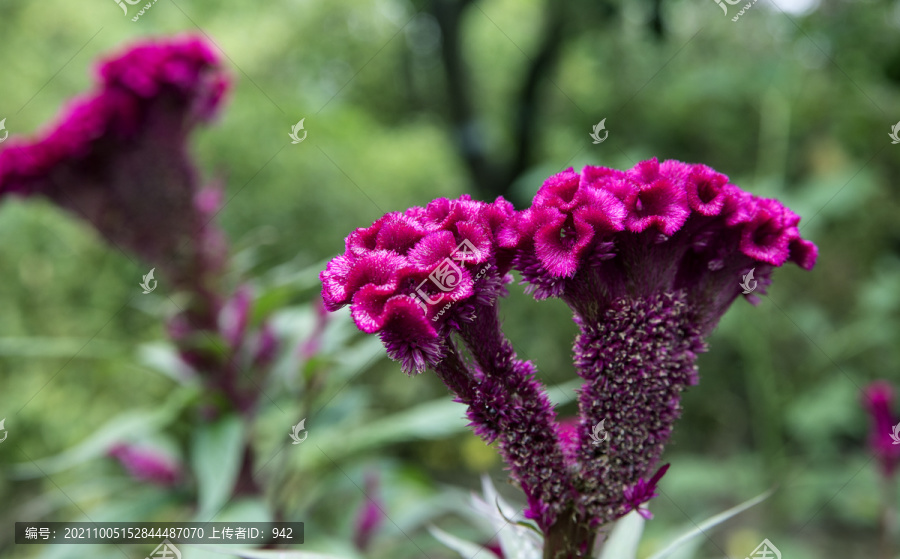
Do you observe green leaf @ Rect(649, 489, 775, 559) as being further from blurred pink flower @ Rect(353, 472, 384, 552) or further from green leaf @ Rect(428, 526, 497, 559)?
blurred pink flower @ Rect(353, 472, 384, 552)

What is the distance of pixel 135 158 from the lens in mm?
1743

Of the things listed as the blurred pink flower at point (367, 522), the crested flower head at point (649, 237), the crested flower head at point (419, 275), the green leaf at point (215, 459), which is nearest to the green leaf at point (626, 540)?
the crested flower head at point (649, 237)

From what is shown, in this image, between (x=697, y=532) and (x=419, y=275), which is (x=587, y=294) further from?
(x=697, y=532)

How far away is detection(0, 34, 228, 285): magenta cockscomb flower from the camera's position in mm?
1658

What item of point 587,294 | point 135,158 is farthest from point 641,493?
point 135,158

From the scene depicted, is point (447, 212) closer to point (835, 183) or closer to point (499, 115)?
point (835, 183)

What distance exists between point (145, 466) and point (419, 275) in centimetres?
163

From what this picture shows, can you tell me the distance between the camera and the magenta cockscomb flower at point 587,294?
2.36 feet

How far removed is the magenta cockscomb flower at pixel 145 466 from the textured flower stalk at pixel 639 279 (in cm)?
157

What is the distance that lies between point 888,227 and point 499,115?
3.46m

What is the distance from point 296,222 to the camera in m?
3.90

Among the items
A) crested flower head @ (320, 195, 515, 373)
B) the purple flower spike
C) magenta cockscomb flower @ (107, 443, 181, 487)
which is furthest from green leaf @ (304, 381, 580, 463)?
crested flower head @ (320, 195, 515, 373)

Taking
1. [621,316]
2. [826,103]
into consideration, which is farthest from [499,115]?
[621,316]

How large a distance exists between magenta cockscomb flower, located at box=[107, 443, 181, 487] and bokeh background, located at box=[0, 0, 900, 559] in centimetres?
5
